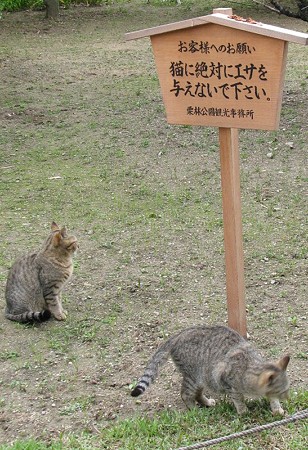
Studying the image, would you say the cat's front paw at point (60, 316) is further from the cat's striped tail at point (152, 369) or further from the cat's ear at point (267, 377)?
the cat's ear at point (267, 377)

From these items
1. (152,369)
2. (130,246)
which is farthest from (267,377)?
(130,246)

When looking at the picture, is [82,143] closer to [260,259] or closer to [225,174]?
[260,259]

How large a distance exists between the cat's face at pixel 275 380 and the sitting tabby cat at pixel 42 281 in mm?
2346

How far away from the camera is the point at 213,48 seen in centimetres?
475

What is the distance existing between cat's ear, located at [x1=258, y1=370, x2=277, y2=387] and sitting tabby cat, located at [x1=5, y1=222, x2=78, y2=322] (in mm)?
2338

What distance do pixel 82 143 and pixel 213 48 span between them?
6.19 meters

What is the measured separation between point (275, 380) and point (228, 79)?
6.31 ft

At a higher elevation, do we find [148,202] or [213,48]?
[213,48]

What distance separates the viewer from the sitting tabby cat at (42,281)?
6.40m

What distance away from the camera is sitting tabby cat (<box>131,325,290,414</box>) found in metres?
4.64

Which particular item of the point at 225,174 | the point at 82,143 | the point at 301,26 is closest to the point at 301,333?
the point at 225,174

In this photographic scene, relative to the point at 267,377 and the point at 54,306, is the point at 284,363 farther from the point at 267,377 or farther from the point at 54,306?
the point at 54,306

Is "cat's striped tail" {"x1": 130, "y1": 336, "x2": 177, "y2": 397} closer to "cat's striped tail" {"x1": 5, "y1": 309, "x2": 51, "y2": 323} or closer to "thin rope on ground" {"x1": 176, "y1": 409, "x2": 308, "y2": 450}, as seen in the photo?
"thin rope on ground" {"x1": 176, "y1": 409, "x2": 308, "y2": 450}

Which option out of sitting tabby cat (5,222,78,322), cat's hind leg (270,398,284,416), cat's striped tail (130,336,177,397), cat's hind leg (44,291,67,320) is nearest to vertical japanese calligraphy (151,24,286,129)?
cat's striped tail (130,336,177,397)
